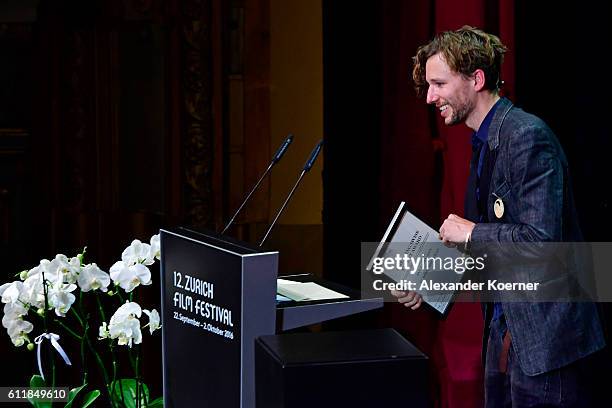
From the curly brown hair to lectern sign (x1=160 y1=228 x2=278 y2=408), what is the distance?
2.34 feet

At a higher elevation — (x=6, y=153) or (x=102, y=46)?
(x=102, y=46)

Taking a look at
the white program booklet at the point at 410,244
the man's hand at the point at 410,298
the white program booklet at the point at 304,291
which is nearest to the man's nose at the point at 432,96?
the white program booklet at the point at 410,244

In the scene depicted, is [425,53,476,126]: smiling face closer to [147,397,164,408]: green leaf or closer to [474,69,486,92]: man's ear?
[474,69,486,92]: man's ear

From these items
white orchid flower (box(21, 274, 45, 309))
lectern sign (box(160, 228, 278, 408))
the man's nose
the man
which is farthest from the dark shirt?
white orchid flower (box(21, 274, 45, 309))

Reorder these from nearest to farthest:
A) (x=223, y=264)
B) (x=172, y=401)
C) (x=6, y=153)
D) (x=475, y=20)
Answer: (x=223, y=264)
(x=172, y=401)
(x=475, y=20)
(x=6, y=153)

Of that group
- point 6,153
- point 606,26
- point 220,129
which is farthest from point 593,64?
point 6,153

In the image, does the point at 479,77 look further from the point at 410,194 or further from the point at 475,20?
the point at 410,194

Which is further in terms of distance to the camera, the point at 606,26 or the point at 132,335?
the point at 606,26

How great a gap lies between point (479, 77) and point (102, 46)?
2.28m

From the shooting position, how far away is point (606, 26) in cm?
296

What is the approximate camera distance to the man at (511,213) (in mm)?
2037

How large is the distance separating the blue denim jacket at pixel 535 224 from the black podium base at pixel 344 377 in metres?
0.80

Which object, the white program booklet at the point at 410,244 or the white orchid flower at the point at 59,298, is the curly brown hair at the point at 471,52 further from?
the white orchid flower at the point at 59,298

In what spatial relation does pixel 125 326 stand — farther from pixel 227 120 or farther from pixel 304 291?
pixel 227 120
